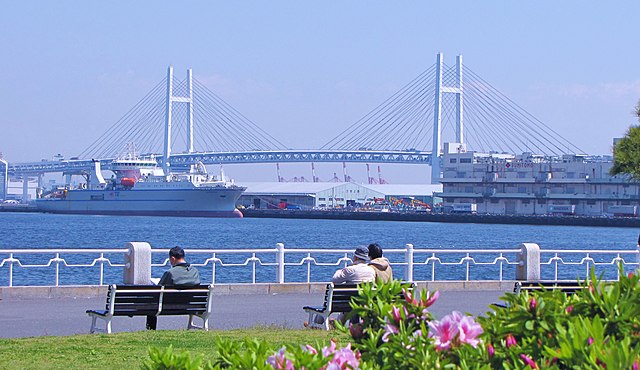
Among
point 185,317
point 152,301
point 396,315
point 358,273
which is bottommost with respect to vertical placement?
point 185,317

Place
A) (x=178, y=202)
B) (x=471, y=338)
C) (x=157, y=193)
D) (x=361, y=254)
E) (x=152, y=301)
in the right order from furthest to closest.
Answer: (x=157, y=193)
(x=178, y=202)
(x=361, y=254)
(x=152, y=301)
(x=471, y=338)

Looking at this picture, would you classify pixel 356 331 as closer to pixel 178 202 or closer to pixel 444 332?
pixel 444 332

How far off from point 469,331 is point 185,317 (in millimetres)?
9700

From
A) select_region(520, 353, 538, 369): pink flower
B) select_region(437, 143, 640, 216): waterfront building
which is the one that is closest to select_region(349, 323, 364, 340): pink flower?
select_region(520, 353, 538, 369): pink flower

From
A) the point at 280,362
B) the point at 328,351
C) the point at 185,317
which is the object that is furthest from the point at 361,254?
the point at 280,362

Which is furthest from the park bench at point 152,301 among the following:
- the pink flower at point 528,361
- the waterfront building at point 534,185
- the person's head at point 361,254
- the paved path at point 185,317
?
the waterfront building at point 534,185

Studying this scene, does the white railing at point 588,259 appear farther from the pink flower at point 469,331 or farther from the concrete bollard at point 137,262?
the concrete bollard at point 137,262

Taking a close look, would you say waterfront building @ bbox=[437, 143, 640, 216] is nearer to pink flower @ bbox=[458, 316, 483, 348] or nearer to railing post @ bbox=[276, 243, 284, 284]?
railing post @ bbox=[276, 243, 284, 284]

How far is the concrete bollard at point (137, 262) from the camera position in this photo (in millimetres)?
17641

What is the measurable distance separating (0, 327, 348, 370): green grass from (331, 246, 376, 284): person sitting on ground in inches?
31.9

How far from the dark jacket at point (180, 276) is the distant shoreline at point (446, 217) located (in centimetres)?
9195

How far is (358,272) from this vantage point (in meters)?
12.6

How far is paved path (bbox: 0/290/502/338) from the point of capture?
1314cm

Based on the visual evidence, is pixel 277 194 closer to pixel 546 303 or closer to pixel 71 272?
pixel 71 272
